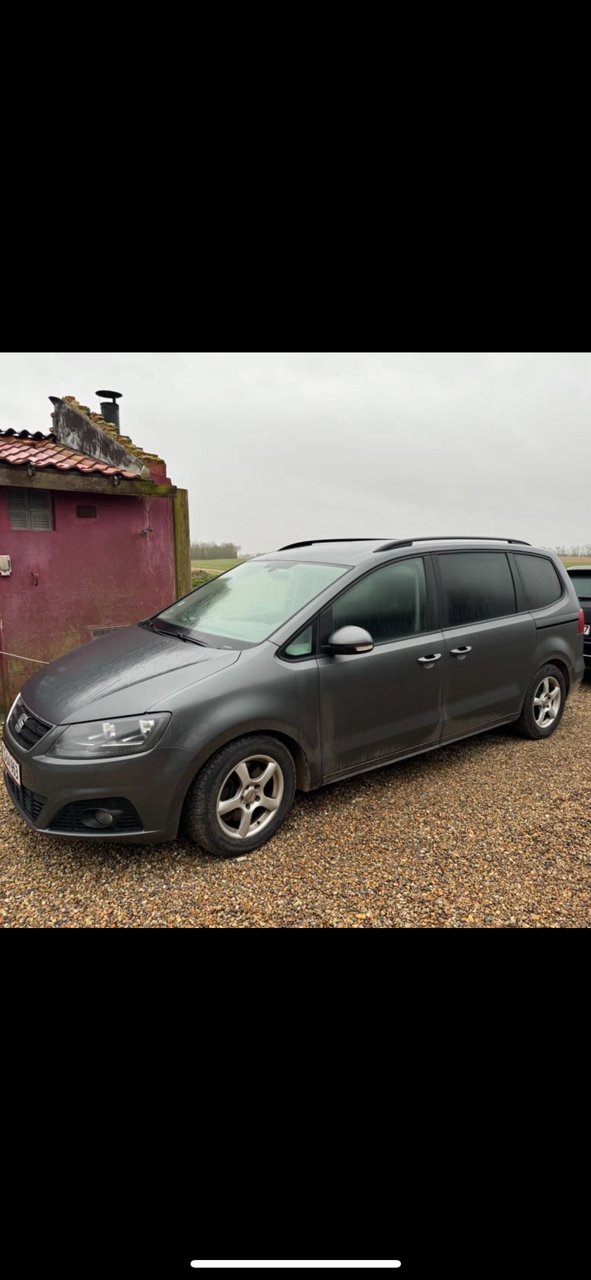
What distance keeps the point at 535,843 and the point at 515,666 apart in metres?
1.54

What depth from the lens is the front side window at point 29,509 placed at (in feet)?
20.7

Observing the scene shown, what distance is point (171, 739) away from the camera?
2.67 meters

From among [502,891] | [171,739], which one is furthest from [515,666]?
[171,739]

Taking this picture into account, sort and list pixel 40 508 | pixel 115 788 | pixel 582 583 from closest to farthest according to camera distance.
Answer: pixel 115 788 < pixel 40 508 < pixel 582 583

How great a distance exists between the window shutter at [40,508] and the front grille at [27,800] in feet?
14.2

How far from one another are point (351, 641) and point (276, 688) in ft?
1.63

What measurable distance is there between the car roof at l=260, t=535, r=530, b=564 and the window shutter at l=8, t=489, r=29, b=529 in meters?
3.58

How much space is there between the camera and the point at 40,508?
6508mm

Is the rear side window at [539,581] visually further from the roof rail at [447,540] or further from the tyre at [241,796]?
the tyre at [241,796]

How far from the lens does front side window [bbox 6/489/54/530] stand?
6.30 metres

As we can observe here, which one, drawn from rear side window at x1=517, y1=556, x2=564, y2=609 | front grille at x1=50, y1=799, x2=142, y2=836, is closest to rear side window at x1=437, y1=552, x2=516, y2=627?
rear side window at x1=517, y1=556, x2=564, y2=609

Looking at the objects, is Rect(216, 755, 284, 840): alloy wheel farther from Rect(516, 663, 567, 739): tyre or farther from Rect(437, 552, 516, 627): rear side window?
Rect(516, 663, 567, 739): tyre

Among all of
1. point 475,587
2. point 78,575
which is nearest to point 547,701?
point 475,587

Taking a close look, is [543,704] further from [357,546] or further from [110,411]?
[110,411]
